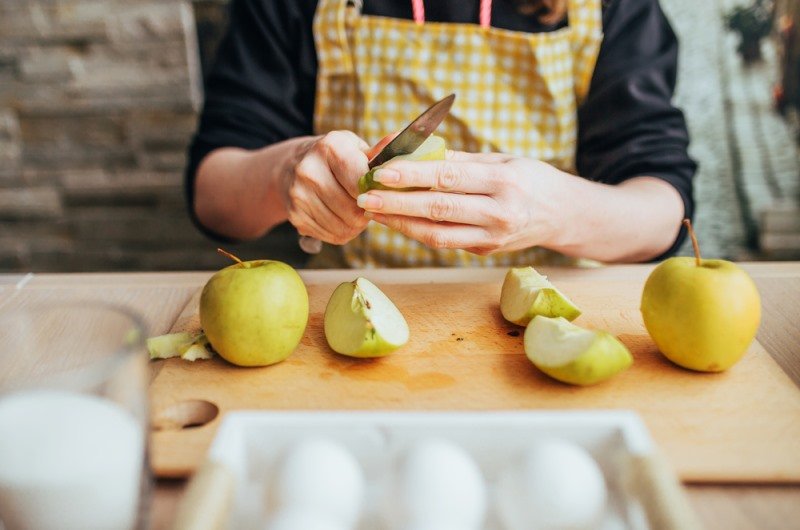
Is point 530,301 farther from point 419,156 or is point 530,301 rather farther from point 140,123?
point 140,123

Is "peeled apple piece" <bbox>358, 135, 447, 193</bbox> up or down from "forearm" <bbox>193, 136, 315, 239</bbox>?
up

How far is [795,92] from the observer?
1.48 metres

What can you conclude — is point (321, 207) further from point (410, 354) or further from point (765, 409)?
point (765, 409)

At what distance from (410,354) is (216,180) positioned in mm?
543

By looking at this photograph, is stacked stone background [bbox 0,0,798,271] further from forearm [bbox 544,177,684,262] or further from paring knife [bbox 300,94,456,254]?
paring knife [bbox 300,94,456,254]

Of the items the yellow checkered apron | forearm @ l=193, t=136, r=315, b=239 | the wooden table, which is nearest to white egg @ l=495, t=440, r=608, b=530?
the wooden table

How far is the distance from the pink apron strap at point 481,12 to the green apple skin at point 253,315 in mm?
599

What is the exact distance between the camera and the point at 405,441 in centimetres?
48

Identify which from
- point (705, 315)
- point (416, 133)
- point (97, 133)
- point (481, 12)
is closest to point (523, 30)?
point (481, 12)

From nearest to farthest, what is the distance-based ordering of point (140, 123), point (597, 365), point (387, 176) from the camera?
point (597, 365)
point (387, 176)
point (140, 123)

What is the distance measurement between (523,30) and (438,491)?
89cm

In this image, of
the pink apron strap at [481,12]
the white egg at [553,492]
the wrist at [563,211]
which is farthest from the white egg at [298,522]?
the pink apron strap at [481,12]

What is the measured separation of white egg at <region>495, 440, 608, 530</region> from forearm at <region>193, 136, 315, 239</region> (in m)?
0.59

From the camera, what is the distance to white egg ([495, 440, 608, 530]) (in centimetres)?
42
